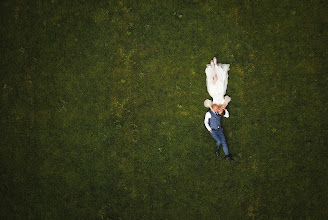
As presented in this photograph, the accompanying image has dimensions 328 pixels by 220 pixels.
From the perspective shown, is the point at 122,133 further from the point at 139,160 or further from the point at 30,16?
the point at 30,16

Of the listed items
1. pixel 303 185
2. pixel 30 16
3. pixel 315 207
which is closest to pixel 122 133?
pixel 30 16

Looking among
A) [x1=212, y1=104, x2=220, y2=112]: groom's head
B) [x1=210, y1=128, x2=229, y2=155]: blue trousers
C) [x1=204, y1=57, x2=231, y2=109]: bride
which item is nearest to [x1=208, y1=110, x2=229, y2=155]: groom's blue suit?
[x1=210, y1=128, x2=229, y2=155]: blue trousers

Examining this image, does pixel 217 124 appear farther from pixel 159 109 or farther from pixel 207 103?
pixel 159 109

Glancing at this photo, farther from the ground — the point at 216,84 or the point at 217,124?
the point at 216,84

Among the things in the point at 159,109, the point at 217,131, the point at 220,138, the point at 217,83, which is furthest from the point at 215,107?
the point at 159,109

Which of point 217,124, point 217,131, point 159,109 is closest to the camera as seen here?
point 217,124

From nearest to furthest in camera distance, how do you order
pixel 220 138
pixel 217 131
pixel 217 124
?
pixel 217 124, pixel 217 131, pixel 220 138

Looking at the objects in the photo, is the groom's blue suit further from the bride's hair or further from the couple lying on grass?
the bride's hair
